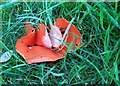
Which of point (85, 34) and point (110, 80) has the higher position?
point (85, 34)

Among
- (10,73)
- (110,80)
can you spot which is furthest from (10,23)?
(110,80)

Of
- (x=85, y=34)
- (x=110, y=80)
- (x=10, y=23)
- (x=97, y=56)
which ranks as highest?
(x=10, y=23)

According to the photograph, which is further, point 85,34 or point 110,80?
point 85,34

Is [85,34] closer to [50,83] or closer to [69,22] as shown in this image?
[69,22]
